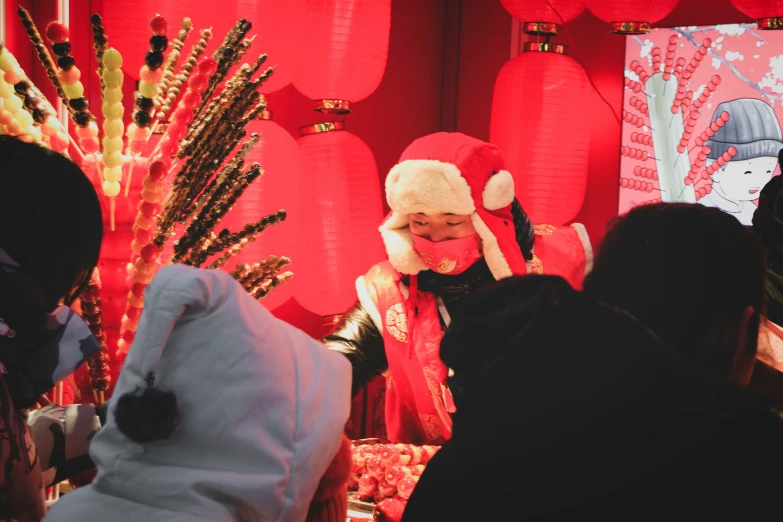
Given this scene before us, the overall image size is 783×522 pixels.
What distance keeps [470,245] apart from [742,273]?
107 centimetres

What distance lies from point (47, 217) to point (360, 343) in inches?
50.5

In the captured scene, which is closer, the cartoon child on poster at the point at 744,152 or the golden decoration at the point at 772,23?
the golden decoration at the point at 772,23

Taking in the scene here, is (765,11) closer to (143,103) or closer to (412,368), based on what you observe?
(412,368)

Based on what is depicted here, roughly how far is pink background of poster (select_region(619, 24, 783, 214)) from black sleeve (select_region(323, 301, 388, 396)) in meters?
1.44

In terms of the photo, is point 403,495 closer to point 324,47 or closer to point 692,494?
point 692,494

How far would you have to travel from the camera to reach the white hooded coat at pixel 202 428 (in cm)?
95

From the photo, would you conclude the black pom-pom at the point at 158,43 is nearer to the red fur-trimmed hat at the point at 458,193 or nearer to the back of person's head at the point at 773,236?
the red fur-trimmed hat at the point at 458,193

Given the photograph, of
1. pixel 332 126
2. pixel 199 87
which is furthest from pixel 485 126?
pixel 199 87

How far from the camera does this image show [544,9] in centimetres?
287

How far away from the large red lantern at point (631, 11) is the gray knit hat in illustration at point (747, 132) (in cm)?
70

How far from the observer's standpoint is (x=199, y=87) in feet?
5.56

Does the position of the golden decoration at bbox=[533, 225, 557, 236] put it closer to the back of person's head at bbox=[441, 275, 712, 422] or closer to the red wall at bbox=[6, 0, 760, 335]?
the red wall at bbox=[6, 0, 760, 335]

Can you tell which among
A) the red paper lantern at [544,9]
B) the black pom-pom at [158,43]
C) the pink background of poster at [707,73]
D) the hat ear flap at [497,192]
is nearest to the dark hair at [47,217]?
the black pom-pom at [158,43]

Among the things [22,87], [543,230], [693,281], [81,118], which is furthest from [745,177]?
[22,87]
